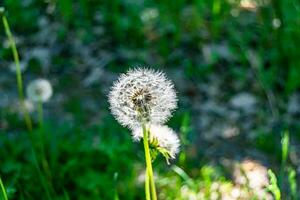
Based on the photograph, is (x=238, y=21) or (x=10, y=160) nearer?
(x=10, y=160)

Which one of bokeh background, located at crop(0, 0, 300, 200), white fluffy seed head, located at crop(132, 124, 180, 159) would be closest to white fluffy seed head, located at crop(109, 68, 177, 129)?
white fluffy seed head, located at crop(132, 124, 180, 159)

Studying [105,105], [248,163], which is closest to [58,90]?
[105,105]

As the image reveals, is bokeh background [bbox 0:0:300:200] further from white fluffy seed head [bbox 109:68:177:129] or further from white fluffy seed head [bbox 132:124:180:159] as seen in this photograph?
white fluffy seed head [bbox 109:68:177:129]

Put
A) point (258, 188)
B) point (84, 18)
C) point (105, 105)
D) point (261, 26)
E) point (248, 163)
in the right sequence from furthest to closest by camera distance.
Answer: point (84, 18), point (261, 26), point (105, 105), point (248, 163), point (258, 188)

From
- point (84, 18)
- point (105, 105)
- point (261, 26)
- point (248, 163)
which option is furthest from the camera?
point (84, 18)

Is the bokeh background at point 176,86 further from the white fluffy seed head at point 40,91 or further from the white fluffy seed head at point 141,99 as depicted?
the white fluffy seed head at point 141,99

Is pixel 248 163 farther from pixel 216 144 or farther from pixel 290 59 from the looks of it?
pixel 290 59
